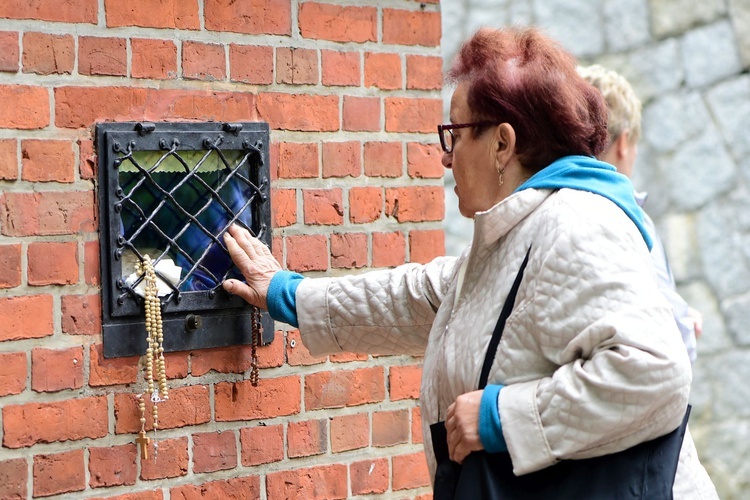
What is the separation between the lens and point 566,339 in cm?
200

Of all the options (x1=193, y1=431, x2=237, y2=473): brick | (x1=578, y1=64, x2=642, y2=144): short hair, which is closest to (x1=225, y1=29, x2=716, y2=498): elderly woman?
(x1=193, y1=431, x2=237, y2=473): brick

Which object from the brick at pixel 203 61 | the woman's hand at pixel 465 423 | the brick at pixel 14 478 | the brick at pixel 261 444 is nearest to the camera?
the woman's hand at pixel 465 423

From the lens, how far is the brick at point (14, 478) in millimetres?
2277

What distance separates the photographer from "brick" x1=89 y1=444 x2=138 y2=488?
7.85 feet

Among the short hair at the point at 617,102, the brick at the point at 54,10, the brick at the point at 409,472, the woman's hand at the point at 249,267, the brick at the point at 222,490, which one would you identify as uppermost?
the brick at the point at 54,10

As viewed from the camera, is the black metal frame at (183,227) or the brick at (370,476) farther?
the brick at (370,476)

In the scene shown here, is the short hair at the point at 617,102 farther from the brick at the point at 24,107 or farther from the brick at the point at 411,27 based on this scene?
the brick at the point at 24,107

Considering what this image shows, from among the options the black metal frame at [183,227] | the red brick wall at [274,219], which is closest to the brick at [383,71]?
the red brick wall at [274,219]

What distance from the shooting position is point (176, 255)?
251cm

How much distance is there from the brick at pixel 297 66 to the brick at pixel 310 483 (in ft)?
3.28

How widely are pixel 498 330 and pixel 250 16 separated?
1.04 meters

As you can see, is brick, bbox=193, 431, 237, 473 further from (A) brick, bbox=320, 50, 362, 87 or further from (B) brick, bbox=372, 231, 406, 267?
(A) brick, bbox=320, 50, 362, 87

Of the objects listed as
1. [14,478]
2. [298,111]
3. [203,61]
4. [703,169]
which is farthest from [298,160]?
[703,169]

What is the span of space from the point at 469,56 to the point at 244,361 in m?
0.94
